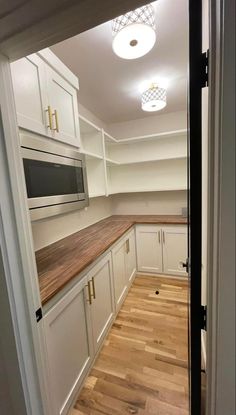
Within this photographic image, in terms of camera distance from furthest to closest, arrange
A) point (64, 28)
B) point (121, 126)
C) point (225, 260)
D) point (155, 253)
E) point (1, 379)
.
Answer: point (121, 126)
point (155, 253)
point (1, 379)
point (64, 28)
point (225, 260)

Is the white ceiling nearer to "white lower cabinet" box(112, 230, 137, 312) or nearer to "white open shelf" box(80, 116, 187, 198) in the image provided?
"white open shelf" box(80, 116, 187, 198)

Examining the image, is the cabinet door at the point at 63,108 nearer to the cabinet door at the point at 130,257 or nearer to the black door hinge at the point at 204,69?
the black door hinge at the point at 204,69

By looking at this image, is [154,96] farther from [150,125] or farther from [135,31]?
[150,125]

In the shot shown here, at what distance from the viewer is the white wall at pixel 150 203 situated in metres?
3.19

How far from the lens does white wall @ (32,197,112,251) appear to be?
67.2 inches

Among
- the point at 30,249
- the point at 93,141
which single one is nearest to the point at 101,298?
the point at 30,249

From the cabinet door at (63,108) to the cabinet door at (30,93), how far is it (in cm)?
8

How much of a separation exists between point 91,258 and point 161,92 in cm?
182

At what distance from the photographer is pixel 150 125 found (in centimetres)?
321

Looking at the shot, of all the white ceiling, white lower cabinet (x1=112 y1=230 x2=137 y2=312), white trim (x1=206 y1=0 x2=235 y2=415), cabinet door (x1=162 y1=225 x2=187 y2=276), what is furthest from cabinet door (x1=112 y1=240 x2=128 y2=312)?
the white ceiling

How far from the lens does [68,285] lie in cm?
117

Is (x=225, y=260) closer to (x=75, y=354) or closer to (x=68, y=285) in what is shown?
(x=68, y=285)

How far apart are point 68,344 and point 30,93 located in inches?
57.7

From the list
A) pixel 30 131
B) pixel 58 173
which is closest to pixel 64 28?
pixel 30 131
